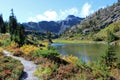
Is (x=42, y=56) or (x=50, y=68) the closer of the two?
(x=50, y=68)

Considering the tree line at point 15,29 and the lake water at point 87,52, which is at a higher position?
the tree line at point 15,29

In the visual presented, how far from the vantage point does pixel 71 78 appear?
25.9 m

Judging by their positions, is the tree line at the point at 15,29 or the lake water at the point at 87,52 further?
the lake water at the point at 87,52

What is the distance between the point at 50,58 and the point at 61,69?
9155 mm

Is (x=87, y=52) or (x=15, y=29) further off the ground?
(x=15, y=29)

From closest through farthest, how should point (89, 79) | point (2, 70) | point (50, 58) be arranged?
point (89, 79), point (2, 70), point (50, 58)

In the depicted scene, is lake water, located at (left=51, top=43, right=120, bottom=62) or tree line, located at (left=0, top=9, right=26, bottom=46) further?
lake water, located at (left=51, top=43, right=120, bottom=62)

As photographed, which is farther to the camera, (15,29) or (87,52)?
(87,52)

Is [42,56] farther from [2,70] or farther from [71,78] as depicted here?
[71,78]

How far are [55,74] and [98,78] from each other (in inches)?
196

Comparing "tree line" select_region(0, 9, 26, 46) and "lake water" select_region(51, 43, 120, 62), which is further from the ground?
"tree line" select_region(0, 9, 26, 46)

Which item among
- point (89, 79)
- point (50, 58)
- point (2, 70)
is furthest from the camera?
point (50, 58)

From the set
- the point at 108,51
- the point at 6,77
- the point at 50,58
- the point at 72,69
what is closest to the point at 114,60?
the point at 108,51

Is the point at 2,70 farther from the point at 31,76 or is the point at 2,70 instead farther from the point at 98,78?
the point at 98,78
